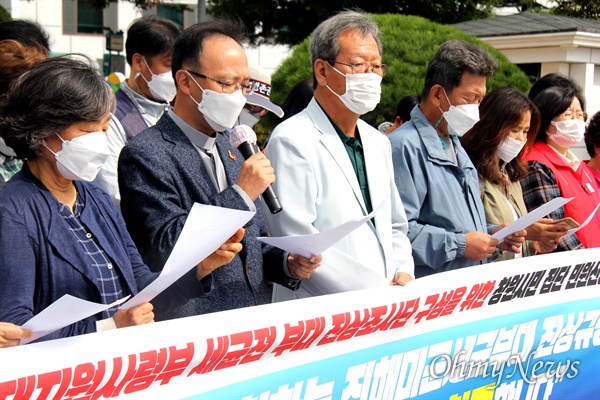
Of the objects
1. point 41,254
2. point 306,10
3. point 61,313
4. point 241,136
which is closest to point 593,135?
point 241,136

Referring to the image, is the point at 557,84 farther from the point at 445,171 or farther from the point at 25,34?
the point at 25,34

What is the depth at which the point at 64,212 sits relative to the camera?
257cm

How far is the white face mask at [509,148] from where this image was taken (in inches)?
180

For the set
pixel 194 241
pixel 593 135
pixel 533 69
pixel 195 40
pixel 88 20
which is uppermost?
pixel 195 40

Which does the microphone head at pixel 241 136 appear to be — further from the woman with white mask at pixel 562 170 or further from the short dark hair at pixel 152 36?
the woman with white mask at pixel 562 170

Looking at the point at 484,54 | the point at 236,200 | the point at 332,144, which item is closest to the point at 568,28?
the point at 484,54

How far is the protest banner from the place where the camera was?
7.34 ft

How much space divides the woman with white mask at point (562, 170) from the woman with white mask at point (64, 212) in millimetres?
2872

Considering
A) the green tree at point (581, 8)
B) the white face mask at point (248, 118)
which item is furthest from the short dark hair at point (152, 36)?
the green tree at point (581, 8)

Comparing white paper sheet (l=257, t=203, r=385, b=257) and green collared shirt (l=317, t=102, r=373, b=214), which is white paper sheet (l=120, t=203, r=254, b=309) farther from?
green collared shirt (l=317, t=102, r=373, b=214)

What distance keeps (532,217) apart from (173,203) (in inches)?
67.3

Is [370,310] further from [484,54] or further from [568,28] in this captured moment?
[568,28]

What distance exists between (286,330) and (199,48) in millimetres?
1268

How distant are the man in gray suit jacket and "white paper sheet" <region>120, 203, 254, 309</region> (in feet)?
1.31
